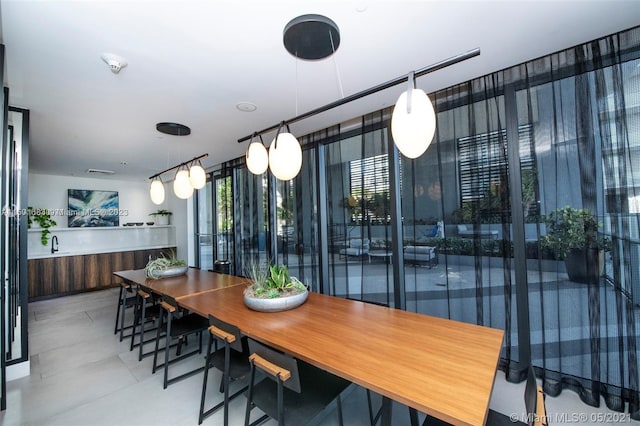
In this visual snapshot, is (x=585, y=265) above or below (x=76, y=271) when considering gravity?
above

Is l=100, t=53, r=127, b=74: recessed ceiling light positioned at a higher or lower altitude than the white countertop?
higher

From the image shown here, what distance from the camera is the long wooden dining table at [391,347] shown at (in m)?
0.94

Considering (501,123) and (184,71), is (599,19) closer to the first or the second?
(501,123)

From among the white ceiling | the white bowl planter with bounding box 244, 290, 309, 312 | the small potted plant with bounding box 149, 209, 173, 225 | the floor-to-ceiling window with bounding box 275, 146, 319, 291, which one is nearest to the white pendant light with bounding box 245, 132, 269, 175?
the white ceiling

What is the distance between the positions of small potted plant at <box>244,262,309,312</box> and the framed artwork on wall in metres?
6.09

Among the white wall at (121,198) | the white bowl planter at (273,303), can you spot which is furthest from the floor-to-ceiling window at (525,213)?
the white wall at (121,198)

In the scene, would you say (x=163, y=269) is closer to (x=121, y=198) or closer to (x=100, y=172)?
(x=100, y=172)

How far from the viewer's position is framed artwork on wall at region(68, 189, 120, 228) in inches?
232

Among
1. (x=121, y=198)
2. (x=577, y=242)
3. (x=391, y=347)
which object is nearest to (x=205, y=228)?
(x=121, y=198)

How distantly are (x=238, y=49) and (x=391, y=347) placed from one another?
2043mm

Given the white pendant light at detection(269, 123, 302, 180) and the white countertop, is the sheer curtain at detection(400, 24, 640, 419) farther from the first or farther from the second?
the white countertop

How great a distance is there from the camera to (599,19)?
1634mm

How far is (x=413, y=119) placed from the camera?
3.99 feet

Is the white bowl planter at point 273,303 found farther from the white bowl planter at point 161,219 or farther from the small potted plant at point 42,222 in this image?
the white bowl planter at point 161,219
